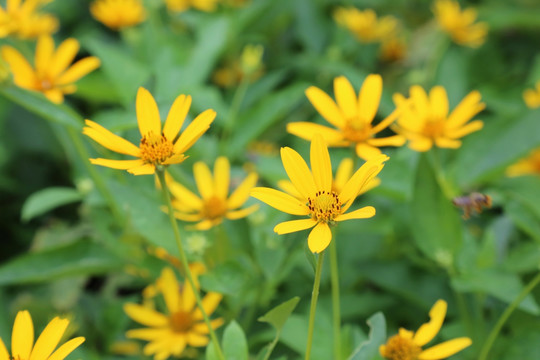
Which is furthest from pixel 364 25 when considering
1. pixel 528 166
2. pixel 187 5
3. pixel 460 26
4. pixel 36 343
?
pixel 36 343

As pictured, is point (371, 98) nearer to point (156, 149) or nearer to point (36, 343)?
point (156, 149)

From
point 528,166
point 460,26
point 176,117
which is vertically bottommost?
point 176,117

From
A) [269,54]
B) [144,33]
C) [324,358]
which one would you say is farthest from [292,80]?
[324,358]

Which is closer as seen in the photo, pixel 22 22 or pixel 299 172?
pixel 299 172

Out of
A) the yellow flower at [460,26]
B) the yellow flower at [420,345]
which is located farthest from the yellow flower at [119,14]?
the yellow flower at [420,345]

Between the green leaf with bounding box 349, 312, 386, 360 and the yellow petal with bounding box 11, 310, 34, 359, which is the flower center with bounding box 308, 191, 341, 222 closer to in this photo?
the green leaf with bounding box 349, 312, 386, 360

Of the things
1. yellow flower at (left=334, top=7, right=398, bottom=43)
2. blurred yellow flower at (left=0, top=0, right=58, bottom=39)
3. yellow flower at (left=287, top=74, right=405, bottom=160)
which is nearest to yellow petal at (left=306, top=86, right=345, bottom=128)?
yellow flower at (left=287, top=74, right=405, bottom=160)

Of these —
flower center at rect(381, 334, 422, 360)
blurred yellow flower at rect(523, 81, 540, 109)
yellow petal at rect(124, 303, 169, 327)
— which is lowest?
flower center at rect(381, 334, 422, 360)
